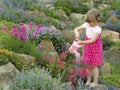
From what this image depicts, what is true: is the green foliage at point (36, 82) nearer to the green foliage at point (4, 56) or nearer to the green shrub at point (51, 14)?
the green foliage at point (4, 56)

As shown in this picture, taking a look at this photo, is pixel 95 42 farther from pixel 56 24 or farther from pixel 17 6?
pixel 17 6

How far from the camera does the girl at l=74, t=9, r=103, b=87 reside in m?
7.75

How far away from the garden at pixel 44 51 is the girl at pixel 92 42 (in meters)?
0.21

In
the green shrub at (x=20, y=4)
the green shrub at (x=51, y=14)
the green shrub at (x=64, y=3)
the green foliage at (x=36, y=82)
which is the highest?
the green foliage at (x=36, y=82)

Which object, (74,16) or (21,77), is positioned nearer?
(21,77)

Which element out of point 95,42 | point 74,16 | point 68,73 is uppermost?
point 95,42

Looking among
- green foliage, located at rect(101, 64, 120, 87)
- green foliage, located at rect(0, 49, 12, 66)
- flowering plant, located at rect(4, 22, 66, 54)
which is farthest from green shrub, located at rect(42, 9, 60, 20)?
green foliage, located at rect(0, 49, 12, 66)

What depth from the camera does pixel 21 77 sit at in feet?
21.3

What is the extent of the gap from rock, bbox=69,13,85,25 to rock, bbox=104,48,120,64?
3.90 metres

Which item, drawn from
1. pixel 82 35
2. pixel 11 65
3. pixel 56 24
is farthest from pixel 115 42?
pixel 11 65

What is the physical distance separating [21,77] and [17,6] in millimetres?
8098

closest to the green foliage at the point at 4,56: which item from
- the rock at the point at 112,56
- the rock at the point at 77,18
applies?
the rock at the point at 112,56

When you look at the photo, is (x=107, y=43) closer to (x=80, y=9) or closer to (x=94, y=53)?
(x=94, y=53)

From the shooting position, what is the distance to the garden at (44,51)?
21.7 feet
